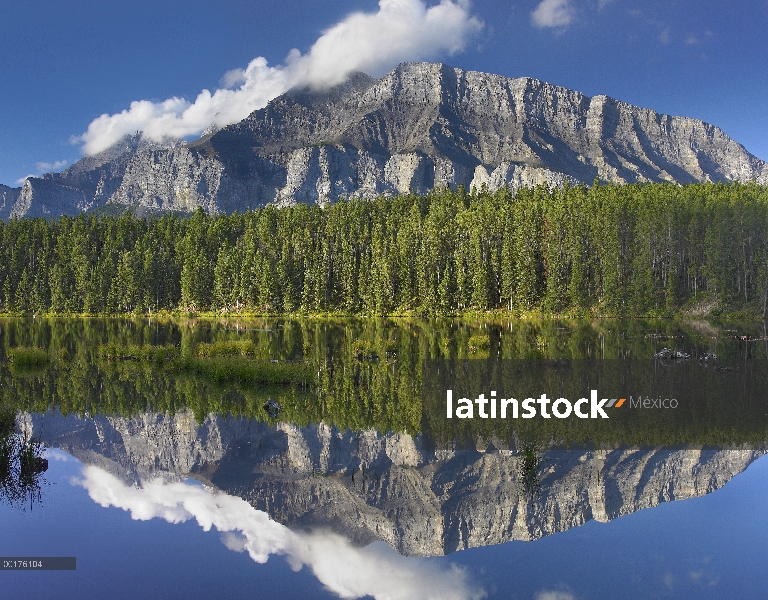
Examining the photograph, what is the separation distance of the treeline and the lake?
253 feet

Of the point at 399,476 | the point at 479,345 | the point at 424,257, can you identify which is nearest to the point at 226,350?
the point at 479,345

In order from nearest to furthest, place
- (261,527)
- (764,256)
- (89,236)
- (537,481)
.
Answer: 1. (261,527)
2. (537,481)
3. (764,256)
4. (89,236)

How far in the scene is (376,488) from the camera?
2070 cm

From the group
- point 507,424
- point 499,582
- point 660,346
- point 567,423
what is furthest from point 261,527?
point 660,346

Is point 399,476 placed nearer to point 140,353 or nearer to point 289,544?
point 289,544

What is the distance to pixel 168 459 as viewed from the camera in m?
23.7

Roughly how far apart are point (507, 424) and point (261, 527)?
546 inches

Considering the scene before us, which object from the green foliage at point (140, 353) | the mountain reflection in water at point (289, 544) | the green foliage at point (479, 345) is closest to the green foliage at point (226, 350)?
the green foliage at point (140, 353)

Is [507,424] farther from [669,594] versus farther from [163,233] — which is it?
[163,233]

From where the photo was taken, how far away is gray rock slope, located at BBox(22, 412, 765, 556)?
17.8 m

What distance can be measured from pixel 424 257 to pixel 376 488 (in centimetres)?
10671

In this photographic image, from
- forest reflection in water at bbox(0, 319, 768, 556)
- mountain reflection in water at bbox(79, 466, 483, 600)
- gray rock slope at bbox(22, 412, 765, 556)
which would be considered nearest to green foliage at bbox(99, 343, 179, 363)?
forest reflection in water at bbox(0, 319, 768, 556)

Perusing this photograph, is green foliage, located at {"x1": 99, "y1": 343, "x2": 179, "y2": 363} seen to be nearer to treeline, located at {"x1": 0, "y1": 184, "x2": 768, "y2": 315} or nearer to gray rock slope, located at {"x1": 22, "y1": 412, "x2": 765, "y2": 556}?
gray rock slope, located at {"x1": 22, "y1": 412, "x2": 765, "y2": 556}

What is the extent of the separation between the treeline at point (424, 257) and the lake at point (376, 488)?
3038 inches
